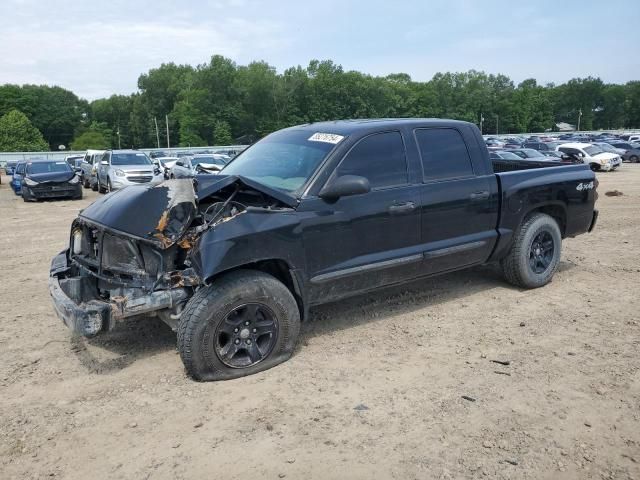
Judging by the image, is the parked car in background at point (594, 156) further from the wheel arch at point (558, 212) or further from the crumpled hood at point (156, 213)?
the crumpled hood at point (156, 213)

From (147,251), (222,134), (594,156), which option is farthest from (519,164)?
(222,134)

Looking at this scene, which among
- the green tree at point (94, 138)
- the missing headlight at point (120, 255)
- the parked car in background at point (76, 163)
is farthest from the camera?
the green tree at point (94, 138)

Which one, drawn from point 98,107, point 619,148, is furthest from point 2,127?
point 619,148

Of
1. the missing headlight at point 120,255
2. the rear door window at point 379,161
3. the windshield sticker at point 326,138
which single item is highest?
the windshield sticker at point 326,138

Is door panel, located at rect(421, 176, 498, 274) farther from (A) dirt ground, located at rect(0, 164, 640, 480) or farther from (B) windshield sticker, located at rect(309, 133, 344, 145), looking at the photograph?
(B) windshield sticker, located at rect(309, 133, 344, 145)

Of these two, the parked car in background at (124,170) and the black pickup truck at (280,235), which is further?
the parked car in background at (124,170)

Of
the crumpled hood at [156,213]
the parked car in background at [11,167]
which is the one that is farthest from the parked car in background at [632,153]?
the crumpled hood at [156,213]

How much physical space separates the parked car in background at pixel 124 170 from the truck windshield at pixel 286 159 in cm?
1374

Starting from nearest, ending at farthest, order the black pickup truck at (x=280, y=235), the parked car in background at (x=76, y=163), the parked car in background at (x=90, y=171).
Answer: the black pickup truck at (x=280, y=235)
the parked car in background at (x=90, y=171)
the parked car in background at (x=76, y=163)

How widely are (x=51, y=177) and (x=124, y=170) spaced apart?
2.43 metres

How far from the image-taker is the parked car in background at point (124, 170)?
18656 mm

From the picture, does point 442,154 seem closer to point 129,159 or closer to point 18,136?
point 129,159

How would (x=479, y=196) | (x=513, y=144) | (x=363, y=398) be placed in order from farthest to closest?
(x=513, y=144) → (x=479, y=196) → (x=363, y=398)

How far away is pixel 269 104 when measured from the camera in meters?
103
